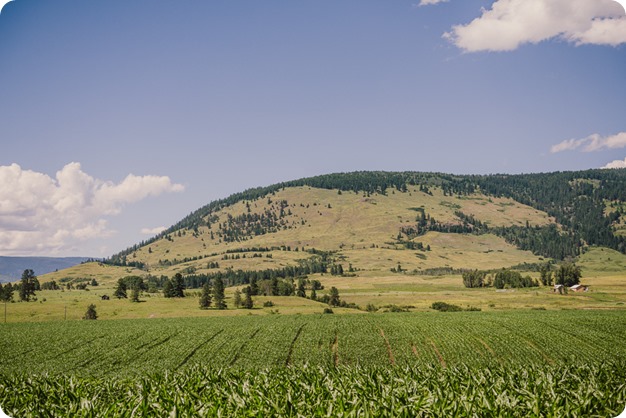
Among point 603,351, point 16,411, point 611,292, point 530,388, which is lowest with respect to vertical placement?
point 611,292

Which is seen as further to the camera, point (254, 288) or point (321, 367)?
point (254, 288)

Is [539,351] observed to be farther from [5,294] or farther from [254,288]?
[5,294]

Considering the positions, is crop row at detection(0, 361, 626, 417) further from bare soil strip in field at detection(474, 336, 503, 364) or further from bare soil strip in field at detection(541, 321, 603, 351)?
bare soil strip in field at detection(541, 321, 603, 351)

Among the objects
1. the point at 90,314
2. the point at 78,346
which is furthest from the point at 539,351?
the point at 90,314

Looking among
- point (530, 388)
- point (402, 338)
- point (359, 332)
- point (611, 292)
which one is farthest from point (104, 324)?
point (611, 292)

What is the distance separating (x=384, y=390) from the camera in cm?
1427

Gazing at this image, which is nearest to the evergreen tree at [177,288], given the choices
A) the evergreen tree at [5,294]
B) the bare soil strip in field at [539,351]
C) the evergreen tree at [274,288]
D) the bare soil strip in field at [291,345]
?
the evergreen tree at [274,288]

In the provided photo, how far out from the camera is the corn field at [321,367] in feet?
40.4

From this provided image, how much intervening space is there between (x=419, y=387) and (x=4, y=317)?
9353cm

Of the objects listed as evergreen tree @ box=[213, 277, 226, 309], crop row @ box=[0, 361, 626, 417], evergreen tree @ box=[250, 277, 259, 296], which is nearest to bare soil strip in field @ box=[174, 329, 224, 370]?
crop row @ box=[0, 361, 626, 417]

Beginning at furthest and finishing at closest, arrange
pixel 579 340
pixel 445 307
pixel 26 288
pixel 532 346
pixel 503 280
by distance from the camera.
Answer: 1. pixel 503 280
2. pixel 26 288
3. pixel 445 307
4. pixel 579 340
5. pixel 532 346

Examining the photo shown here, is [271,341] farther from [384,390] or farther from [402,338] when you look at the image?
[384,390]

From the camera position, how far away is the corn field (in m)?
12.3

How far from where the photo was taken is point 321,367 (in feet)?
59.1
